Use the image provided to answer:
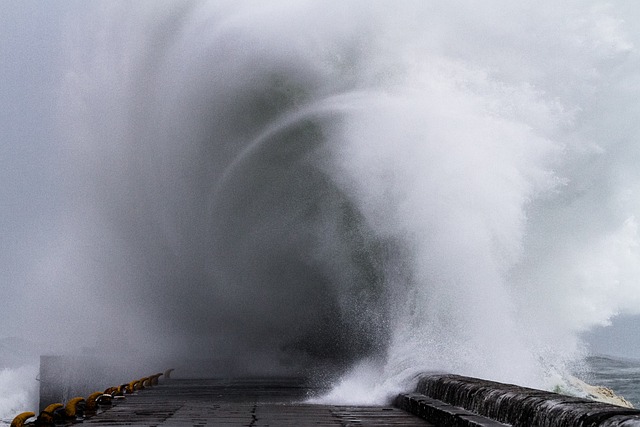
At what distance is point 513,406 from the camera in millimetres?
7461

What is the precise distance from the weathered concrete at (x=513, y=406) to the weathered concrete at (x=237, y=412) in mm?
413

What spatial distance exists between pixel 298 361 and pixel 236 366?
8.92 feet

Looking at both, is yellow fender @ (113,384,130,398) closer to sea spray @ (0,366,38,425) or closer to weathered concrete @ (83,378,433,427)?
weathered concrete @ (83,378,433,427)

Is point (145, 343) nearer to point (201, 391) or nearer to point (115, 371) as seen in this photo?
point (115, 371)

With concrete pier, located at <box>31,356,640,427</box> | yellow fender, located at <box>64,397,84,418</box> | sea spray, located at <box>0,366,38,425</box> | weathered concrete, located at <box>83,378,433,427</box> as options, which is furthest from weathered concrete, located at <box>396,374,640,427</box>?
sea spray, located at <box>0,366,38,425</box>

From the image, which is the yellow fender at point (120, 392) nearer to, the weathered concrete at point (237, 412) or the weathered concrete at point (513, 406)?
Answer: the weathered concrete at point (237, 412)

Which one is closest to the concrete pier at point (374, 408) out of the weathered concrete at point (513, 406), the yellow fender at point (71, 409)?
the weathered concrete at point (513, 406)

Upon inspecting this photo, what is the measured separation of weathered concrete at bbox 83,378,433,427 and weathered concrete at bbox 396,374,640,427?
0.41 meters

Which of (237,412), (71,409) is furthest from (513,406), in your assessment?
(71,409)

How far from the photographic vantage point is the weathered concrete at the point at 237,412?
33.5ft

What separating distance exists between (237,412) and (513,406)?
5408 millimetres

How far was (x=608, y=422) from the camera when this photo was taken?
209 inches

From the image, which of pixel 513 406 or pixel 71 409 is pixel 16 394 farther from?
pixel 513 406

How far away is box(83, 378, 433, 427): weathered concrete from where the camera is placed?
1021 cm
